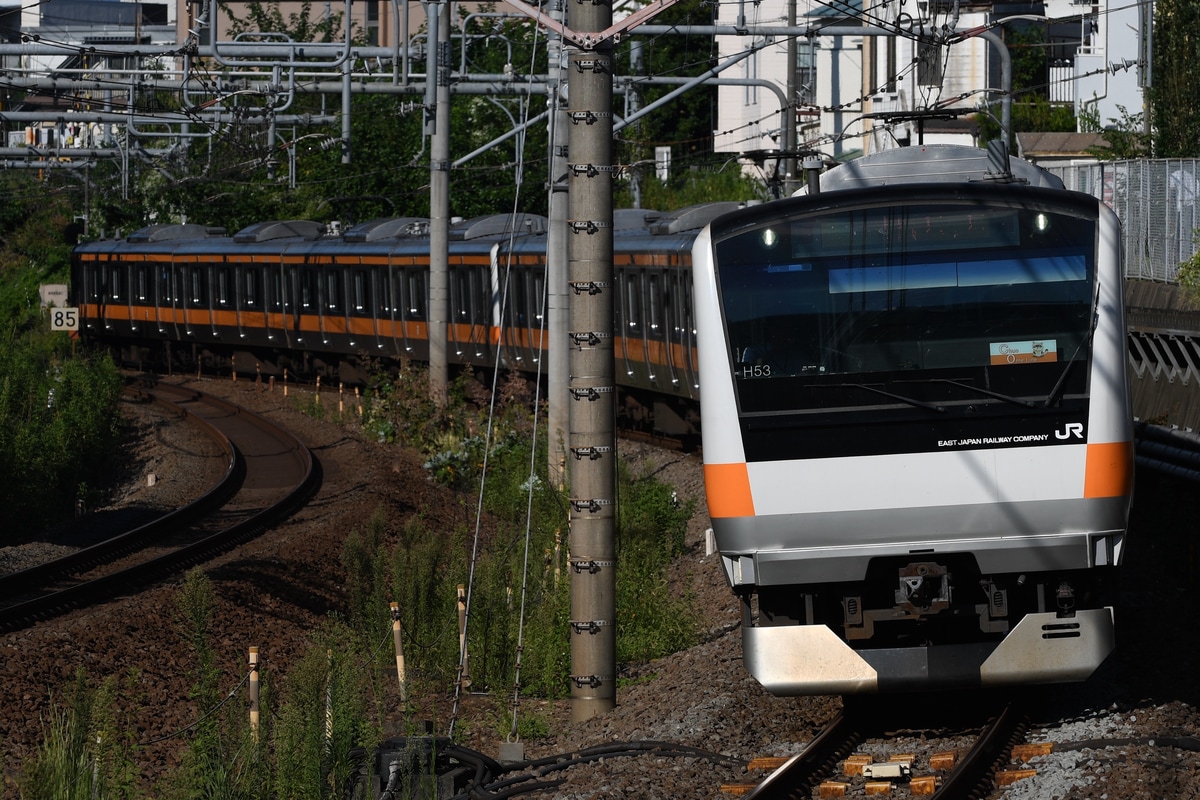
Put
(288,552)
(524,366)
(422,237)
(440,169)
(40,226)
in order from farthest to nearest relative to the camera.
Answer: (40,226), (422,237), (524,366), (440,169), (288,552)

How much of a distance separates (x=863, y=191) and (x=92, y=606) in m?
7.96

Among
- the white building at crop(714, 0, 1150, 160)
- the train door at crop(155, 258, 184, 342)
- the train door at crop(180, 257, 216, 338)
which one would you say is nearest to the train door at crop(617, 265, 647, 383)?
the white building at crop(714, 0, 1150, 160)

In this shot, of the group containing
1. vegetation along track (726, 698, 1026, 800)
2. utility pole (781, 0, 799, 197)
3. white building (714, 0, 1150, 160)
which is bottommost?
vegetation along track (726, 698, 1026, 800)

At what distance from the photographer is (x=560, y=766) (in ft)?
27.7

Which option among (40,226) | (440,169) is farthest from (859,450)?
(40,226)

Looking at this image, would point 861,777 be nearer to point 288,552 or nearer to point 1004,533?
point 1004,533

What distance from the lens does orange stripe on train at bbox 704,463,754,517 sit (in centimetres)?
820

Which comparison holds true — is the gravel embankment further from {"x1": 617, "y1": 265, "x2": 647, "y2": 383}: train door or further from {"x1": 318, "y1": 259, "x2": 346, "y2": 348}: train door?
{"x1": 318, "y1": 259, "x2": 346, "y2": 348}: train door

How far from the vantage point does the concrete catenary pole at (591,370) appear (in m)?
9.76

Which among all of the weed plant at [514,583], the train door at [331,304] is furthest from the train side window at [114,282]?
the weed plant at [514,583]

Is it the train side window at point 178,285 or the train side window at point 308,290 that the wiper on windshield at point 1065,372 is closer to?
the train side window at point 308,290

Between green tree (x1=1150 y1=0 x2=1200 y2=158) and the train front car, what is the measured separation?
18452 mm

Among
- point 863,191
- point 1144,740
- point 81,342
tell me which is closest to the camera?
point 1144,740

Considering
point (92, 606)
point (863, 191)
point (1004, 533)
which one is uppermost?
point (863, 191)
